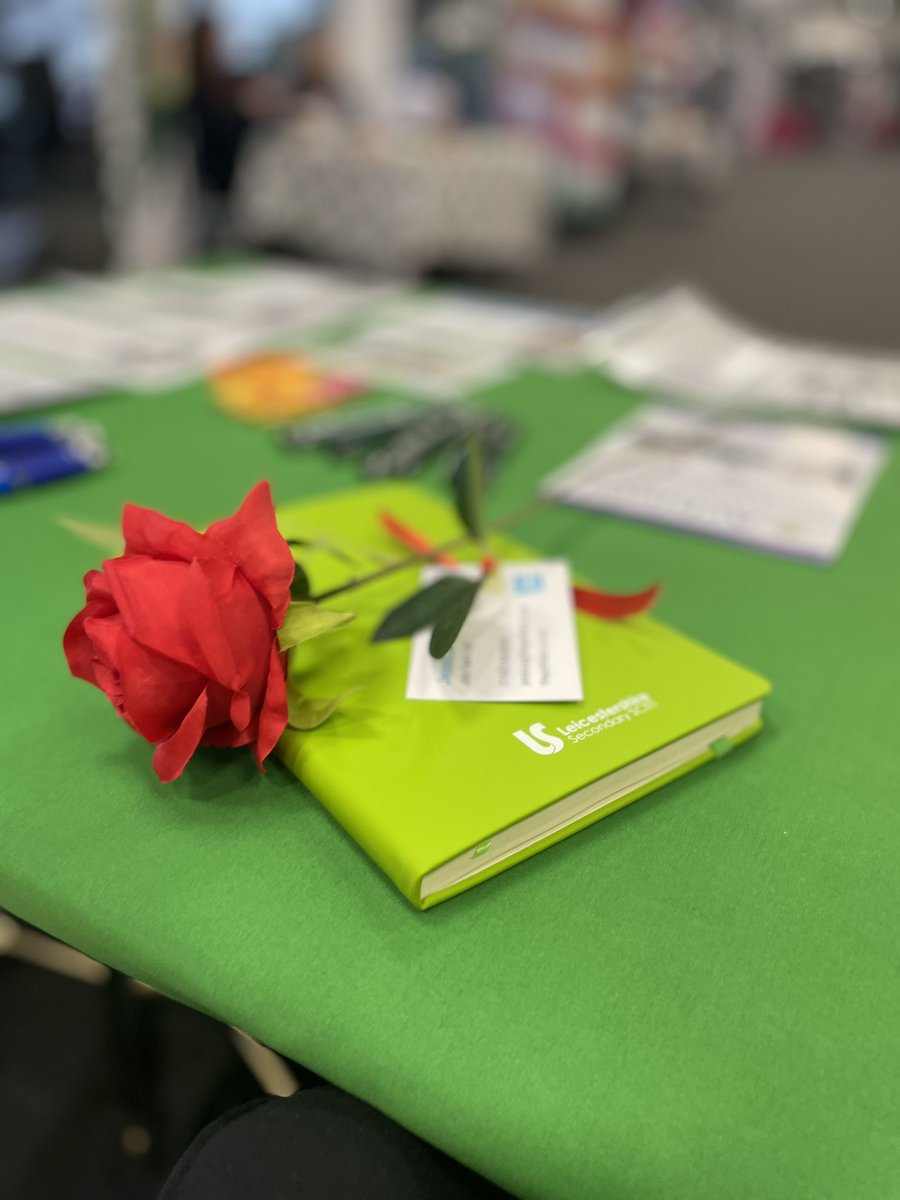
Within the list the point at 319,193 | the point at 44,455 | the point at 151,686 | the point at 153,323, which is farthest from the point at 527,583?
the point at 319,193

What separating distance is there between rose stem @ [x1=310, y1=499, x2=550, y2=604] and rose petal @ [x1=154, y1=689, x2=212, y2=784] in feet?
0.32

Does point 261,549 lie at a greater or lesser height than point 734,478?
greater

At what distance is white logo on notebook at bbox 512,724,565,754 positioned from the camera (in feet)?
1.44

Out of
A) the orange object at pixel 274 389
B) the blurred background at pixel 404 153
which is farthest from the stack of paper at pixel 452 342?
the blurred background at pixel 404 153

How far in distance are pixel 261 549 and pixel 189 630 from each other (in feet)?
0.16

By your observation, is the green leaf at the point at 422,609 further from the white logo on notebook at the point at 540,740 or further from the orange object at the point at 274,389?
the orange object at the point at 274,389

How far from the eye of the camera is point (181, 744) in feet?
1.27

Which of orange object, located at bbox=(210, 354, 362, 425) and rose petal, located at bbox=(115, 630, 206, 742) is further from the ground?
rose petal, located at bbox=(115, 630, 206, 742)

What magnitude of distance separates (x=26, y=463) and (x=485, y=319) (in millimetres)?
793

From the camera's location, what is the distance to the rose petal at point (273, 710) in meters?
0.40

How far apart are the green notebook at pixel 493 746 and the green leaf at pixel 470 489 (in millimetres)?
97

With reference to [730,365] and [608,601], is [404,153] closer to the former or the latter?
[730,365]

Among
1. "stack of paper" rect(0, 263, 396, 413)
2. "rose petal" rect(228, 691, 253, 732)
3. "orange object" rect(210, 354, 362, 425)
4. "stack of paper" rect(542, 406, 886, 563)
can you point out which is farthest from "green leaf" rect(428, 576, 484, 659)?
"stack of paper" rect(0, 263, 396, 413)

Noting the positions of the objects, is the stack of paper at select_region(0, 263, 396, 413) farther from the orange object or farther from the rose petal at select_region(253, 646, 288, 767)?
the rose petal at select_region(253, 646, 288, 767)
